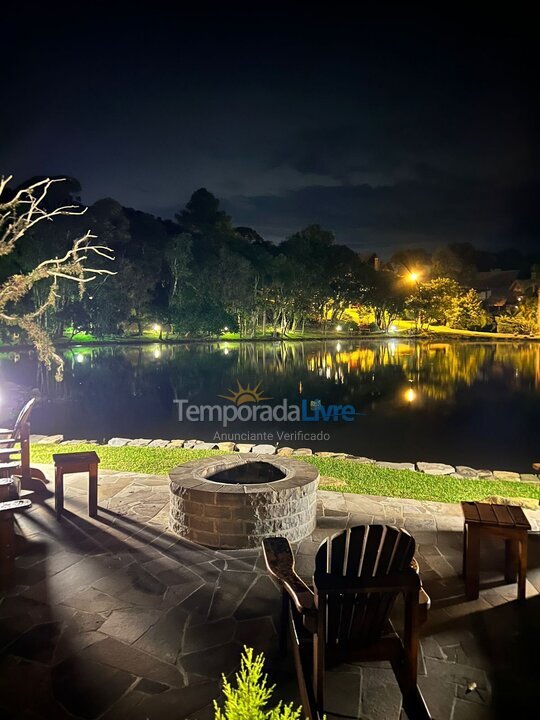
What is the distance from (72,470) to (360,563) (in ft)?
11.9

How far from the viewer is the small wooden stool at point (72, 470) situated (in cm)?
478

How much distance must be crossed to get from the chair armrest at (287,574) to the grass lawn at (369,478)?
370 centimetres

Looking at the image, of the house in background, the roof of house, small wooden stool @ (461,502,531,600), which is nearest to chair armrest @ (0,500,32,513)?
small wooden stool @ (461,502,531,600)

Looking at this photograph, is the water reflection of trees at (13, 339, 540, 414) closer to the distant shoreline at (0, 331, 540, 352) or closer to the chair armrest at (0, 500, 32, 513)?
the distant shoreline at (0, 331, 540, 352)

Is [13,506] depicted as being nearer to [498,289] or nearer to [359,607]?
[359,607]

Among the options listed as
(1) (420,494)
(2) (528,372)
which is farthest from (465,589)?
(2) (528,372)

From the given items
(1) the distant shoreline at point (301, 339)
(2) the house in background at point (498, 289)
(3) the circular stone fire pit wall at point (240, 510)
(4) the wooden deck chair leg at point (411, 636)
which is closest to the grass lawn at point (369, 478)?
(3) the circular stone fire pit wall at point (240, 510)

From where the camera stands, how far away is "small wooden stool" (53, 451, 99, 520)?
188 inches

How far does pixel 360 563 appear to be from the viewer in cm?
213

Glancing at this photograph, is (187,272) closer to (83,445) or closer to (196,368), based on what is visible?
(196,368)

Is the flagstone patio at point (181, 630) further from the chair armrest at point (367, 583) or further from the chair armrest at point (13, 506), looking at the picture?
the chair armrest at point (367, 583)

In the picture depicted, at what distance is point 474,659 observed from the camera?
2.78 m

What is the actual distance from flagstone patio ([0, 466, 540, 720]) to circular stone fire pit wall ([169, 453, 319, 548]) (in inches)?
5.2

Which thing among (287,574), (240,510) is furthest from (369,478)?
(287,574)
